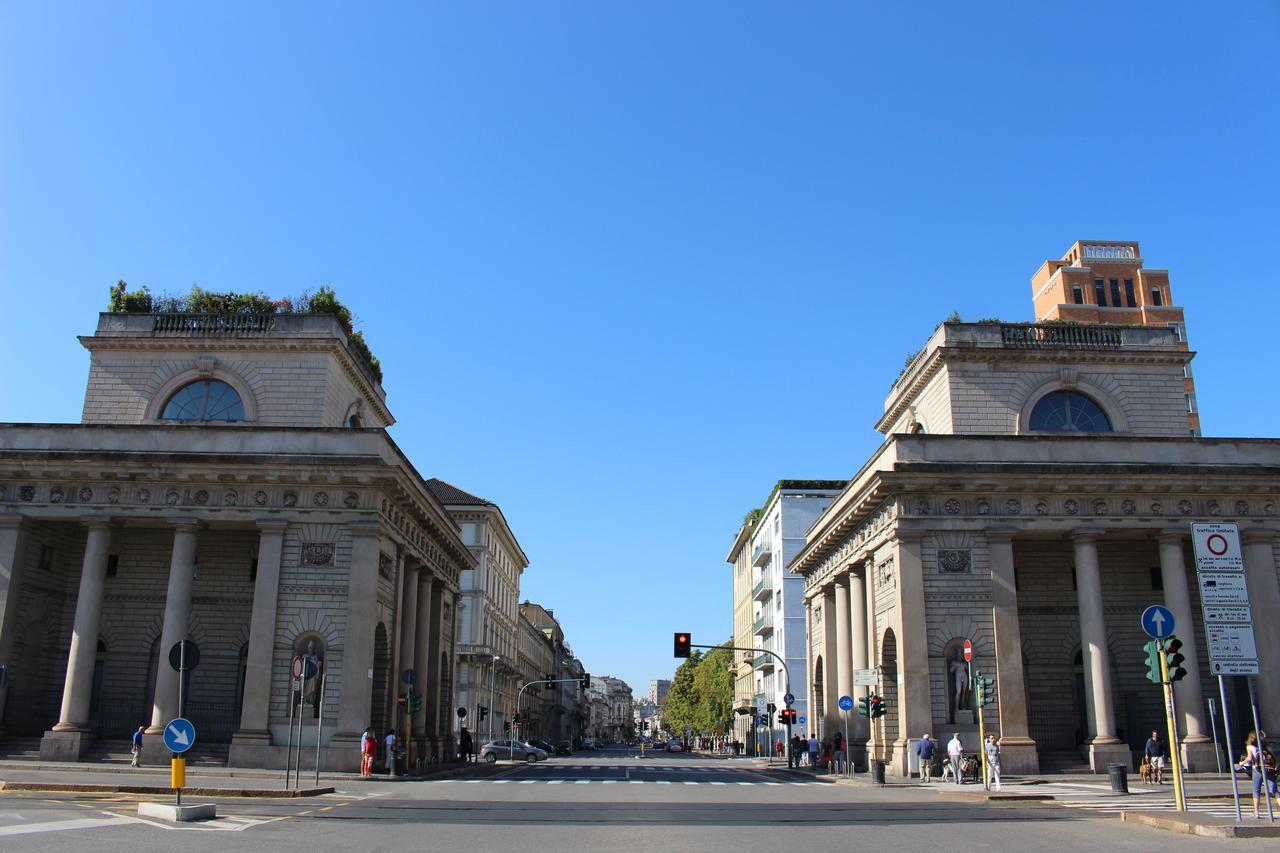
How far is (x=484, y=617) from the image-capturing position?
2771 inches

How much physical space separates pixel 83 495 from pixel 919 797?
26888mm

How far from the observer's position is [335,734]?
2992cm

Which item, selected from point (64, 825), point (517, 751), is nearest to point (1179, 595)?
point (64, 825)

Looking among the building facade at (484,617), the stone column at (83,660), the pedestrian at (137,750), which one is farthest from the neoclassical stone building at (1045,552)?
the building facade at (484,617)

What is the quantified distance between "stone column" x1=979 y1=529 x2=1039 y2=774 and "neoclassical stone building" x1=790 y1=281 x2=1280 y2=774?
5cm

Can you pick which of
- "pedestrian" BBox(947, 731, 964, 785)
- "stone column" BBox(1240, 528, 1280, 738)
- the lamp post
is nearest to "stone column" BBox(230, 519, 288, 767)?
"pedestrian" BBox(947, 731, 964, 785)

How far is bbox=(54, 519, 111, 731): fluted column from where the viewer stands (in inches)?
1225

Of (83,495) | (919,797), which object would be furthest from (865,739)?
(83,495)

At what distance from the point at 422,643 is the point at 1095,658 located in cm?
2541

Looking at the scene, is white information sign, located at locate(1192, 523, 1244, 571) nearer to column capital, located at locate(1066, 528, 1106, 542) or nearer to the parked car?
column capital, located at locate(1066, 528, 1106, 542)

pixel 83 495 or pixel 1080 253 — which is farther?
pixel 1080 253

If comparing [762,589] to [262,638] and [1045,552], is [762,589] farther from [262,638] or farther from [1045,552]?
[262,638]

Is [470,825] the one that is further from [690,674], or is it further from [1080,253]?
[690,674]

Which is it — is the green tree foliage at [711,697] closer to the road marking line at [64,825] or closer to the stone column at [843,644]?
the stone column at [843,644]
